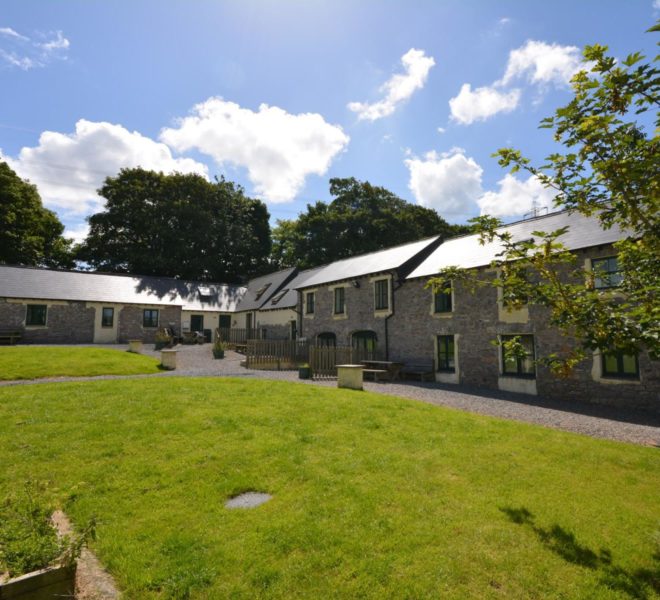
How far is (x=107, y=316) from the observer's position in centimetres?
3019

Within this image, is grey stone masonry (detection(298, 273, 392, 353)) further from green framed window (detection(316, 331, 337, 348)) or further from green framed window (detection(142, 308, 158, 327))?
green framed window (detection(142, 308, 158, 327))

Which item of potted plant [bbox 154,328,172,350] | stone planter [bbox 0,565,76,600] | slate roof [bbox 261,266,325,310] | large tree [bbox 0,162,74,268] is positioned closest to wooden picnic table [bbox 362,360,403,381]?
slate roof [bbox 261,266,325,310]

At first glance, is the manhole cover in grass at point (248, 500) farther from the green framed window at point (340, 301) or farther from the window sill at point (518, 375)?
the green framed window at point (340, 301)

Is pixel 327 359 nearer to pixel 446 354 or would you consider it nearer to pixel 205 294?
pixel 446 354

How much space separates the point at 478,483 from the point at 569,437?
3803 millimetres

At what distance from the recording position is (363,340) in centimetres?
2180

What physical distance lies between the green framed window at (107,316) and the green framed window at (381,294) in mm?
22372

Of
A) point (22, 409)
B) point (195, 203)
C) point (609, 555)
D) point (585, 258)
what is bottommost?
point (609, 555)

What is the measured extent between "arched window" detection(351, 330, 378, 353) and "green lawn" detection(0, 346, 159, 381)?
1077cm

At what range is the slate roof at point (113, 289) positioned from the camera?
1093 inches

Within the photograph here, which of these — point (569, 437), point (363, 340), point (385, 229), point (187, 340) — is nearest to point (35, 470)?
point (569, 437)

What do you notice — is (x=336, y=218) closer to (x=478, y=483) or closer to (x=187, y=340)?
(x=187, y=340)

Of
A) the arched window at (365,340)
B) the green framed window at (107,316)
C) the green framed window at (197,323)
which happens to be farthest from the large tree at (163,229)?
the arched window at (365,340)

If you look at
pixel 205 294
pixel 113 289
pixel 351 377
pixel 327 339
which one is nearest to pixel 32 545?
pixel 351 377
